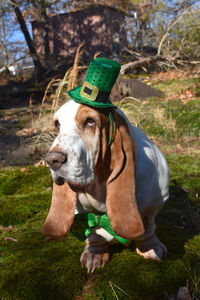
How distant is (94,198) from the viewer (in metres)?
1.86

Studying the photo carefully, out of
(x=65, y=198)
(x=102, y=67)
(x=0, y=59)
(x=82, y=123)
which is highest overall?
(x=102, y=67)

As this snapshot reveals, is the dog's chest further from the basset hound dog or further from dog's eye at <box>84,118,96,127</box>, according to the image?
dog's eye at <box>84,118,96,127</box>

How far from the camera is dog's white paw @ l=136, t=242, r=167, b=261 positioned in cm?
221

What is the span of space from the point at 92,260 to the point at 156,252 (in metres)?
0.50

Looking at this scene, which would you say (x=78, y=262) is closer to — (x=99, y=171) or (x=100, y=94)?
(x=99, y=171)

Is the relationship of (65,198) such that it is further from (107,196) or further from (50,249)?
(50,249)

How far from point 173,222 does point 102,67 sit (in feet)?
6.34

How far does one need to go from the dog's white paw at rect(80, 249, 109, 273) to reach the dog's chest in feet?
1.56

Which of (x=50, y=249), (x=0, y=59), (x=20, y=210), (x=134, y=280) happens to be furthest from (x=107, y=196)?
(x=0, y=59)

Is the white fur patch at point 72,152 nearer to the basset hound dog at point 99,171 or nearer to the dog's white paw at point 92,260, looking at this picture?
the basset hound dog at point 99,171

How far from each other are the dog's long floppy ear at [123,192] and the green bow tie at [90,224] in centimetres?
22

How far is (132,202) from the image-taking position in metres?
1.75

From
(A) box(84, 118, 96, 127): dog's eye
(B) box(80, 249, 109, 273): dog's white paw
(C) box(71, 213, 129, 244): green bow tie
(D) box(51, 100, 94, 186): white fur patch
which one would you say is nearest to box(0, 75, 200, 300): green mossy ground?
(B) box(80, 249, 109, 273): dog's white paw

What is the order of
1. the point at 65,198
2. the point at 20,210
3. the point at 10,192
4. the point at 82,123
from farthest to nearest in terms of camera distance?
the point at 10,192
the point at 20,210
the point at 65,198
the point at 82,123
